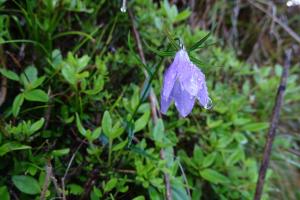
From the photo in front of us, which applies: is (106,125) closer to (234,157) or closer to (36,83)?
(36,83)

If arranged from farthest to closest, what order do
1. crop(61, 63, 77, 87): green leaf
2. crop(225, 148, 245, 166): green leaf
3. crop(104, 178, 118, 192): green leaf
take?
crop(225, 148, 245, 166): green leaf, crop(61, 63, 77, 87): green leaf, crop(104, 178, 118, 192): green leaf

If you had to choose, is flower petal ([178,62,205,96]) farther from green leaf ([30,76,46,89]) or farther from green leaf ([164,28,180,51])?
green leaf ([30,76,46,89])

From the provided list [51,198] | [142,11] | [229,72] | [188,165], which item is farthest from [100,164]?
[229,72]

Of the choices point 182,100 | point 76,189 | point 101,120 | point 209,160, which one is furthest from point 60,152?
point 209,160

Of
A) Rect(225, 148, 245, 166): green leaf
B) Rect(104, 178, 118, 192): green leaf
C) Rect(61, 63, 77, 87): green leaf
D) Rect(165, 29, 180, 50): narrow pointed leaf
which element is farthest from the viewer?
Rect(225, 148, 245, 166): green leaf

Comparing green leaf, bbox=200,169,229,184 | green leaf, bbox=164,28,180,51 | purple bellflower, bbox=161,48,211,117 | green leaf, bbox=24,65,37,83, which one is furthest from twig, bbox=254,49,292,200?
green leaf, bbox=24,65,37,83

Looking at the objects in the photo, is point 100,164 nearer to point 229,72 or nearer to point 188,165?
point 188,165
